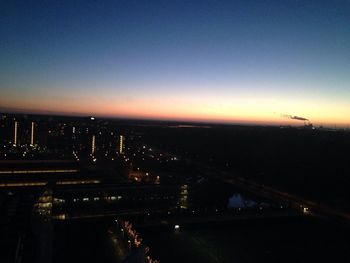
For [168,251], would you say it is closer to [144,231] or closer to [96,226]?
[144,231]

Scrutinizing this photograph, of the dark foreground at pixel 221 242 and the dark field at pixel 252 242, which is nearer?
the dark foreground at pixel 221 242

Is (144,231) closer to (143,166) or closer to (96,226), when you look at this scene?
(96,226)

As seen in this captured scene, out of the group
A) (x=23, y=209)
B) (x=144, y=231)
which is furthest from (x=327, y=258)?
(x=23, y=209)

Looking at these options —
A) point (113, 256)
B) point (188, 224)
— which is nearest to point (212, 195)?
point (188, 224)

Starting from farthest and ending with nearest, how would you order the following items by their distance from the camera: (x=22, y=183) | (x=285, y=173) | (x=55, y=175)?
(x=285, y=173), (x=55, y=175), (x=22, y=183)

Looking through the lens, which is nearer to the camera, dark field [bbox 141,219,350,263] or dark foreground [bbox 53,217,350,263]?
dark foreground [bbox 53,217,350,263]

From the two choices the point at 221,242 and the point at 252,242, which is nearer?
the point at 221,242

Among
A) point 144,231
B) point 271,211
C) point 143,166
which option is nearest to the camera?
point 144,231

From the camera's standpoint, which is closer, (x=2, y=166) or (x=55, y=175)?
(x=55, y=175)

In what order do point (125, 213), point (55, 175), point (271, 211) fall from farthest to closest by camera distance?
point (55, 175)
point (271, 211)
point (125, 213)
